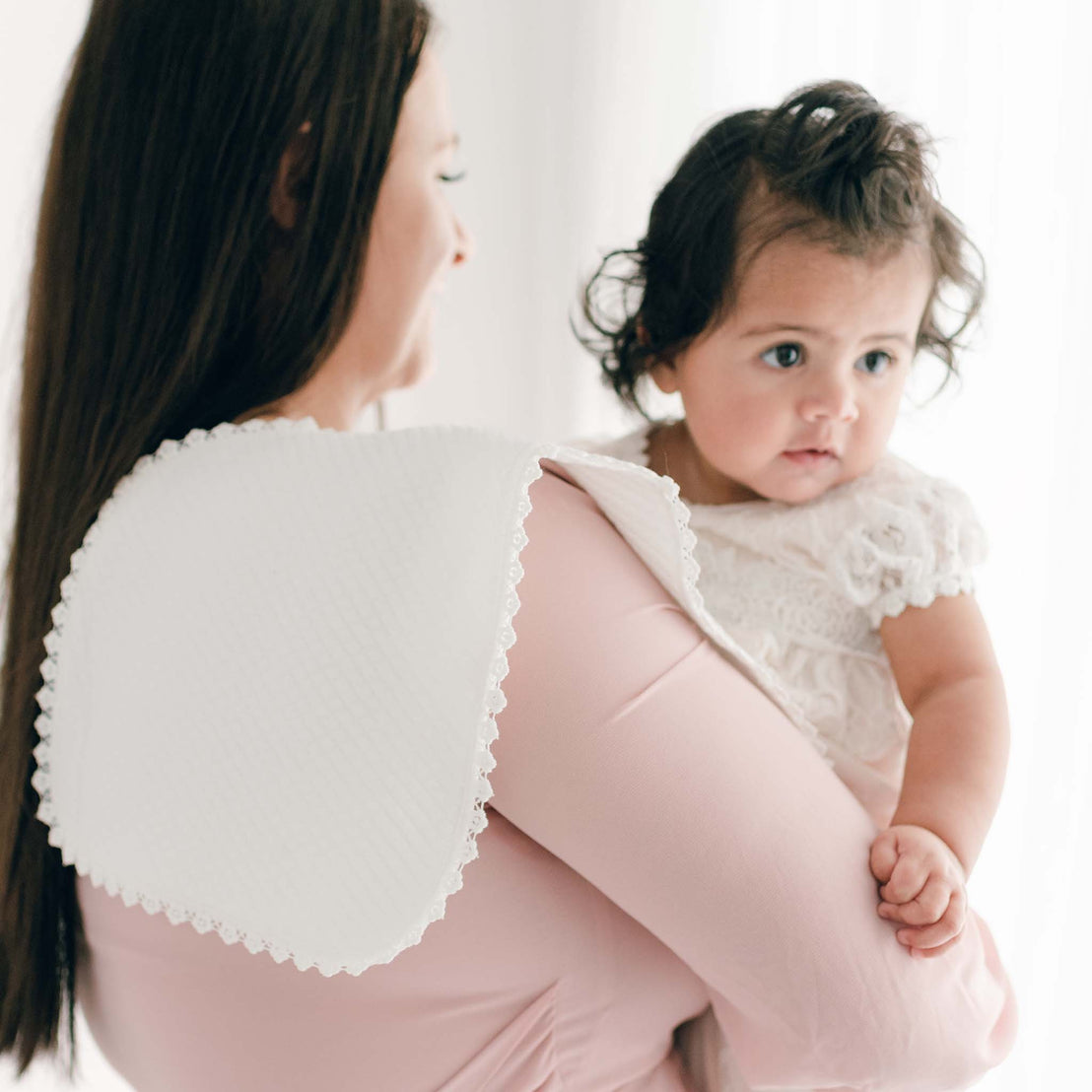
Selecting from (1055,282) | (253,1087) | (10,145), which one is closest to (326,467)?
(253,1087)

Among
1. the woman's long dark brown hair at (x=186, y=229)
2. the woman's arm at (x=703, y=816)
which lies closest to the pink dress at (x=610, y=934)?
the woman's arm at (x=703, y=816)

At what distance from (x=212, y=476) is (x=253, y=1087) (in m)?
0.42

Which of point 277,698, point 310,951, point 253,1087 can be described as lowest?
point 253,1087

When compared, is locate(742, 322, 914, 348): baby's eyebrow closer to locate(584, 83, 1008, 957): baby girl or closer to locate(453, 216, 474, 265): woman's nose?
locate(584, 83, 1008, 957): baby girl

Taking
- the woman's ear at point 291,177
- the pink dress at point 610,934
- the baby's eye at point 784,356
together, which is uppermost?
the woman's ear at point 291,177

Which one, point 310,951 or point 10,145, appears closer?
point 310,951

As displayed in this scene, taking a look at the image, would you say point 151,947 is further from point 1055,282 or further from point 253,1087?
point 1055,282

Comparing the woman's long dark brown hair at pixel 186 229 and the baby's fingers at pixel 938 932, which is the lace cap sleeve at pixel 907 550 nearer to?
the baby's fingers at pixel 938 932

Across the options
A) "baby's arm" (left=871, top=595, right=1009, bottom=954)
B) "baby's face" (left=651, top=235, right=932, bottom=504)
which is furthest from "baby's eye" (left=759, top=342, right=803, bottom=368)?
"baby's arm" (left=871, top=595, right=1009, bottom=954)

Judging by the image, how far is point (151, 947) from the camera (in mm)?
759

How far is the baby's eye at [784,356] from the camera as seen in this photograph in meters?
1.06

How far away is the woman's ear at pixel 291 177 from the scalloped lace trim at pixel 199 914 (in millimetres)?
145

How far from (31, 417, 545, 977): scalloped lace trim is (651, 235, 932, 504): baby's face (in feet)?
1.46

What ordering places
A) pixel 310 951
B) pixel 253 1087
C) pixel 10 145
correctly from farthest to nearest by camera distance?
pixel 10 145 < pixel 253 1087 < pixel 310 951
